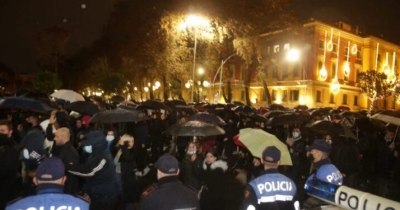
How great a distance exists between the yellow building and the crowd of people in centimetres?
3784

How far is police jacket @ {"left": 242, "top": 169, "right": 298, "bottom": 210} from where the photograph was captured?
425 cm

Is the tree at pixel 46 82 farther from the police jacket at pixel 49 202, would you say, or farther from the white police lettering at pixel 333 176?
the police jacket at pixel 49 202

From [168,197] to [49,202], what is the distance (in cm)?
117

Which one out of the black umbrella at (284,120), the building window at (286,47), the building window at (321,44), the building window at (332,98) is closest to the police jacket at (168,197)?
the black umbrella at (284,120)

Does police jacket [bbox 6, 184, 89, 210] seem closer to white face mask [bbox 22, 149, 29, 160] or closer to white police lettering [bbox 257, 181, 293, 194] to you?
white police lettering [bbox 257, 181, 293, 194]

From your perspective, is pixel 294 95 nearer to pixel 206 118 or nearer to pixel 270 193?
pixel 206 118

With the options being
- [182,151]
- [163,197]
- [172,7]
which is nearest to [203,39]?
[172,7]

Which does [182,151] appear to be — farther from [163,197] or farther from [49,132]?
[163,197]

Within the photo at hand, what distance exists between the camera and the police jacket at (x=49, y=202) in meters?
3.34

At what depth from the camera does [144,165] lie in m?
11.4

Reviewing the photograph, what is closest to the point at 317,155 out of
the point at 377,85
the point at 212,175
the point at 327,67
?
the point at 212,175

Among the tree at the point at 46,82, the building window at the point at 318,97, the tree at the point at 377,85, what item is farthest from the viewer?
the building window at the point at 318,97

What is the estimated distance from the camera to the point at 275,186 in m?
4.33

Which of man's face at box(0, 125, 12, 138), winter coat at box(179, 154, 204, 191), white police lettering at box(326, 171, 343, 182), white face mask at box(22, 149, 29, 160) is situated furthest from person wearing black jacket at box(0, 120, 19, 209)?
white police lettering at box(326, 171, 343, 182)
